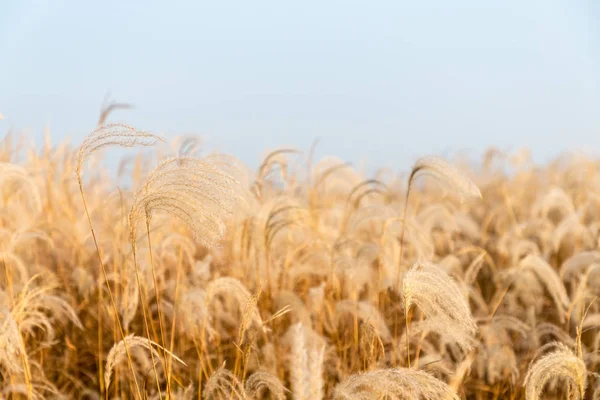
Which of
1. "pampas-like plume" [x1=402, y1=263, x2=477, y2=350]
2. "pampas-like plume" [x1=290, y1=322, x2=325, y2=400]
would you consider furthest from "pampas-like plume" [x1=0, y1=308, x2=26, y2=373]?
"pampas-like plume" [x1=402, y1=263, x2=477, y2=350]

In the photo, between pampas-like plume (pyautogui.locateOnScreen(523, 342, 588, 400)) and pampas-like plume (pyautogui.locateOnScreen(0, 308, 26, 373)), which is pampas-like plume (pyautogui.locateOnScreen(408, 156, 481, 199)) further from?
pampas-like plume (pyautogui.locateOnScreen(0, 308, 26, 373))

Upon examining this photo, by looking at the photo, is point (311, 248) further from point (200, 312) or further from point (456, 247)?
point (456, 247)

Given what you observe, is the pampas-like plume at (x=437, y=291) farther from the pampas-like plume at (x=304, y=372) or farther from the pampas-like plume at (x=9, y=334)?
the pampas-like plume at (x=9, y=334)

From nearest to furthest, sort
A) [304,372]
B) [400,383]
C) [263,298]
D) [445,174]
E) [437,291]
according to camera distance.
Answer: [400,383] < [437,291] < [304,372] < [445,174] < [263,298]

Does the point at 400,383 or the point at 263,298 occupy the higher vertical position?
the point at 400,383

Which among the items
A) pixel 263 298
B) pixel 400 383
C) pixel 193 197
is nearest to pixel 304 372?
pixel 400 383

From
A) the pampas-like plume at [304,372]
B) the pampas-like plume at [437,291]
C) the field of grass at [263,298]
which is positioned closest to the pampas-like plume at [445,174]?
the field of grass at [263,298]

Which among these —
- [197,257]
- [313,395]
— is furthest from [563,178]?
[313,395]

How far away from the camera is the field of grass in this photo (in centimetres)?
187

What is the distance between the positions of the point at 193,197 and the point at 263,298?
1.96 m

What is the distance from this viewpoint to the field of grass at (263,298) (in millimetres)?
1869

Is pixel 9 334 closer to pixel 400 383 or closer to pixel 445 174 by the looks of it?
pixel 400 383

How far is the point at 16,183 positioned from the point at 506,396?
3.27 meters

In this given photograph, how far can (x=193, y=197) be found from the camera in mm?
1755
